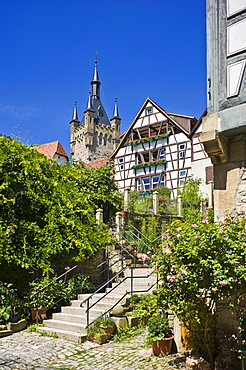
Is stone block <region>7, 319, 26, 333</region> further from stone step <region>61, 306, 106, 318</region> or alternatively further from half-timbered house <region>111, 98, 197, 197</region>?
half-timbered house <region>111, 98, 197, 197</region>

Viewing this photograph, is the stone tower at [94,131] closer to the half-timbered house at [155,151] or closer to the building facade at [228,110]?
the half-timbered house at [155,151]

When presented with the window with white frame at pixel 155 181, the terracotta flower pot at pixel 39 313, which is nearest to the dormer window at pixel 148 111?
the window with white frame at pixel 155 181

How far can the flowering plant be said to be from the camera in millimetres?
5246

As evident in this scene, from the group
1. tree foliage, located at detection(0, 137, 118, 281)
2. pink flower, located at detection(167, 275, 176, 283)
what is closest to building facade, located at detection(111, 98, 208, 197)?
tree foliage, located at detection(0, 137, 118, 281)

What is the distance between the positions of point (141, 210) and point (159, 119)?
44.2 feet

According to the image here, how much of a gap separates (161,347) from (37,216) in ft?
19.2

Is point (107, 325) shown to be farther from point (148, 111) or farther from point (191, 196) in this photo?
point (148, 111)

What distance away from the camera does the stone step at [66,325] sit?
8.07m

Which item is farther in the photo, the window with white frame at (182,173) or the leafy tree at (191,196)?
the window with white frame at (182,173)

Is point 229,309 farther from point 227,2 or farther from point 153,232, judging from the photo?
point 153,232

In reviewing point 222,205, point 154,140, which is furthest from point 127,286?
point 154,140

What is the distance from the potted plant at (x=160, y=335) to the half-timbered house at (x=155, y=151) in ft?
72.1

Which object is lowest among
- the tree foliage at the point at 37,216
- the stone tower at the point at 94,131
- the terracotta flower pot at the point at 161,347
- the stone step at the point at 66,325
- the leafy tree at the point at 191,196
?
the stone step at the point at 66,325

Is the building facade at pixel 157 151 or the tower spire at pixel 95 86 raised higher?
the tower spire at pixel 95 86
